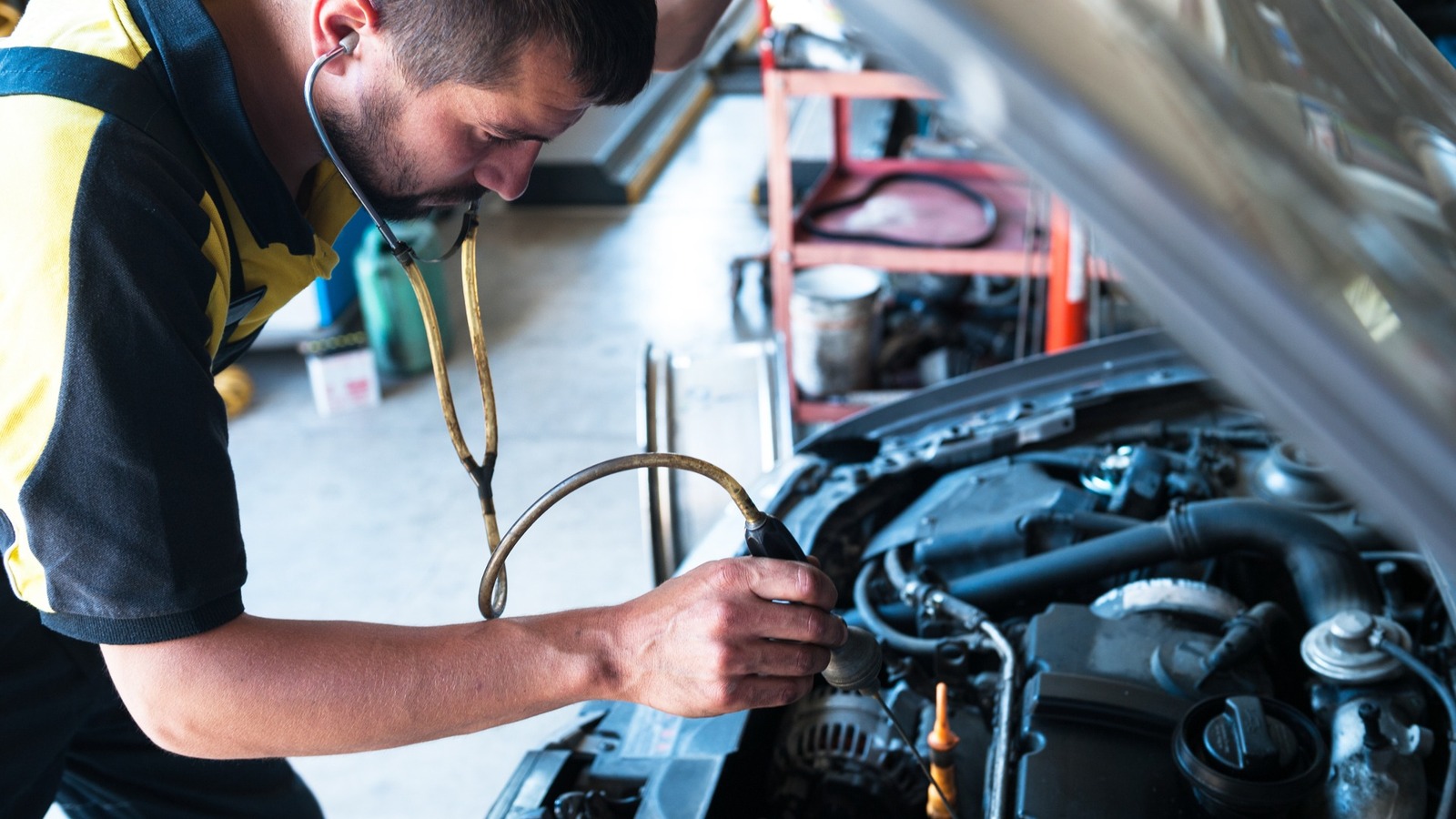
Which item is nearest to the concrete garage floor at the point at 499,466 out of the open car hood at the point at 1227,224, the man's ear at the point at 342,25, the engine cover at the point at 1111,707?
the engine cover at the point at 1111,707

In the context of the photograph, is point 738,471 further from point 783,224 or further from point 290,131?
point 290,131

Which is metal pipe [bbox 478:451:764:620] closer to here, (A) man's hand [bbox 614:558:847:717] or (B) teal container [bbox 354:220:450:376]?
(A) man's hand [bbox 614:558:847:717]

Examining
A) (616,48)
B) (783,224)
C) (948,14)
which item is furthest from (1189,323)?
(783,224)

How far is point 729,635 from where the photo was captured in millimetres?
1037

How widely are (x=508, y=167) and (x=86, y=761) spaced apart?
1.14 m

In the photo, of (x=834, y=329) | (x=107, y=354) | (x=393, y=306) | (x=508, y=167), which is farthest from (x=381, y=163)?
(x=393, y=306)

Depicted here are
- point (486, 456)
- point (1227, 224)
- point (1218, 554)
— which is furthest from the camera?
point (1218, 554)

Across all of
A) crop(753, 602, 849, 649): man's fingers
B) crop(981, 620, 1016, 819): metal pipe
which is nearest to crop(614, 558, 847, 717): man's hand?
crop(753, 602, 849, 649): man's fingers

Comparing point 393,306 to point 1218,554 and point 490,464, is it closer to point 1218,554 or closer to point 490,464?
point 490,464

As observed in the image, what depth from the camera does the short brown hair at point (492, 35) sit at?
1.05m

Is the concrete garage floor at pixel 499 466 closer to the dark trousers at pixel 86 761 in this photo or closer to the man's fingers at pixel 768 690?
the dark trousers at pixel 86 761

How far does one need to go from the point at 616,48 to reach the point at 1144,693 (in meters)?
0.89

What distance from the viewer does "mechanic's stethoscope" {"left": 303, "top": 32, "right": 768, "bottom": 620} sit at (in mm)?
1103

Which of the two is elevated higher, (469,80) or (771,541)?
(469,80)
